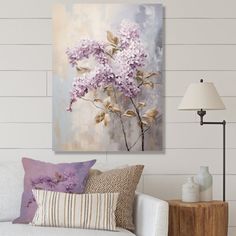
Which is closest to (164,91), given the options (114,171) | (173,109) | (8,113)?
(173,109)

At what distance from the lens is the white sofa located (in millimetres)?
3646

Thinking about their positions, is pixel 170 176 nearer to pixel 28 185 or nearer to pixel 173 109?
pixel 173 109

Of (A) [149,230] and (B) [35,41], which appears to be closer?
(A) [149,230]

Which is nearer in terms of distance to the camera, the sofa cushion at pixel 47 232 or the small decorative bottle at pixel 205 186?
the sofa cushion at pixel 47 232

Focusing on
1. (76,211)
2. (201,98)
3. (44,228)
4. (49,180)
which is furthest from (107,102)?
(44,228)

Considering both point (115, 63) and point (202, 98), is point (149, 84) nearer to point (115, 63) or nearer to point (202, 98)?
point (115, 63)

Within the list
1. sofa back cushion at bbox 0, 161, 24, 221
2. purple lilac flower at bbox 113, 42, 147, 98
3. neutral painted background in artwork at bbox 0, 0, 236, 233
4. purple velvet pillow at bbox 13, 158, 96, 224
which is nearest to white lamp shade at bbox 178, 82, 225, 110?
neutral painted background in artwork at bbox 0, 0, 236, 233

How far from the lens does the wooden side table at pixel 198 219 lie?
402 centimetres

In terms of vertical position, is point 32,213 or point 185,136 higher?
point 185,136

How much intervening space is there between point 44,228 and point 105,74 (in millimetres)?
1348

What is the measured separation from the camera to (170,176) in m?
4.68

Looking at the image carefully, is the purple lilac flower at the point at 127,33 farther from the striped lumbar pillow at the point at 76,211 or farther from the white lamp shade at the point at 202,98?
the striped lumbar pillow at the point at 76,211

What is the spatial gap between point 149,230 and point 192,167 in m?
1.05

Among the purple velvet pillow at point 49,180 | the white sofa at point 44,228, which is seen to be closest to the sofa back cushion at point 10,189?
the white sofa at point 44,228
